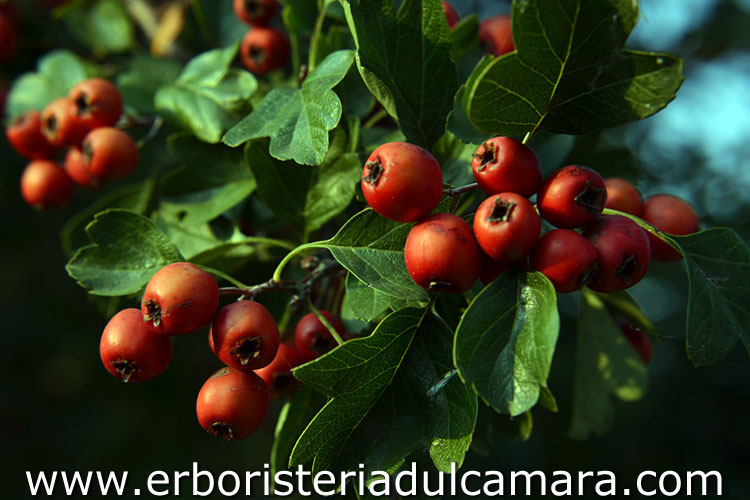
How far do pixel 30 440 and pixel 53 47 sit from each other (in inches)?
96.4

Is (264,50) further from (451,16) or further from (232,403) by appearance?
(232,403)

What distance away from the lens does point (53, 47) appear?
260 cm

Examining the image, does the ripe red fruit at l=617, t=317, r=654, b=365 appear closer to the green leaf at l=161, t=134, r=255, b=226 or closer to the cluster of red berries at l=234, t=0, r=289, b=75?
the green leaf at l=161, t=134, r=255, b=226

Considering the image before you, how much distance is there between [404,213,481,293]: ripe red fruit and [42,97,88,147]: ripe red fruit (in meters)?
1.24

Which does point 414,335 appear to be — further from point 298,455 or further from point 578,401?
point 578,401

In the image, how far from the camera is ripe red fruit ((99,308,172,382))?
3.63 ft

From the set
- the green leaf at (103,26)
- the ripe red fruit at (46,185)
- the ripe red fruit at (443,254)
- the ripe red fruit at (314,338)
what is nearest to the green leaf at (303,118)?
the ripe red fruit at (443,254)

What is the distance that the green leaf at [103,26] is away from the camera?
232 cm

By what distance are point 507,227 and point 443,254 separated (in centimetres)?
11

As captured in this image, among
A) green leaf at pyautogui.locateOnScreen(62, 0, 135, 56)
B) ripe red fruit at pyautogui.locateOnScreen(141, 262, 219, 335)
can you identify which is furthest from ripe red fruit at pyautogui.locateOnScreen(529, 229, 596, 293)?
green leaf at pyautogui.locateOnScreen(62, 0, 135, 56)

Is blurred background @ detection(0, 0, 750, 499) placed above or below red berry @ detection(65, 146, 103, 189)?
below

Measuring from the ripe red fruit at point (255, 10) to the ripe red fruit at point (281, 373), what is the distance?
111cm

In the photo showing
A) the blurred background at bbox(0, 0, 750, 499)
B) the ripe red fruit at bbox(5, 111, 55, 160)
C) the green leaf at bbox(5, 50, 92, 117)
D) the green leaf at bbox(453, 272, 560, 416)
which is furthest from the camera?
the blurred background at bbox(0, 0, 750, 499)

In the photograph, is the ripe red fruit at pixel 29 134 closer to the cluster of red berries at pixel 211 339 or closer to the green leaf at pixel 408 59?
the cluster of red berries at pixel 211 339
